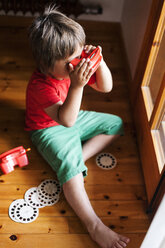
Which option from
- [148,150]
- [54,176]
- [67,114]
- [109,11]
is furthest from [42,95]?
[109,11]

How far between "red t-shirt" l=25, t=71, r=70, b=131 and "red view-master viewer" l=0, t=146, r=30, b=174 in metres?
0.12

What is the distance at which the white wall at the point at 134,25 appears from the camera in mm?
1554

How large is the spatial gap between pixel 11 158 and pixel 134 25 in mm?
1009

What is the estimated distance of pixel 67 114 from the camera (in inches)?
44.9

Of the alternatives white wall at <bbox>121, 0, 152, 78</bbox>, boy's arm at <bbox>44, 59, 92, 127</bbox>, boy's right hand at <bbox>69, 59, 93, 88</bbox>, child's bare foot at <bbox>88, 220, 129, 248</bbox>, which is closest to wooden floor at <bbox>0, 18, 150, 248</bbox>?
child's bare foot at <bbox>88, 220, 129, 248</bbox>

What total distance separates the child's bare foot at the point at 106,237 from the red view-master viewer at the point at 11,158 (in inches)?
16.2

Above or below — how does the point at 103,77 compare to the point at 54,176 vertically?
above

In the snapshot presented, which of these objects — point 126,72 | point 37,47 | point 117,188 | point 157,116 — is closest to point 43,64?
point 37,47

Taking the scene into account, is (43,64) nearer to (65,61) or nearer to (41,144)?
(65,61)

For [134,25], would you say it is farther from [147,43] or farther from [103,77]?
[103,77]

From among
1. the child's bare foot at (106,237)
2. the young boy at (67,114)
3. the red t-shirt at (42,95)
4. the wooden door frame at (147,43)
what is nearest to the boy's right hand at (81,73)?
the young boy at (67,114)

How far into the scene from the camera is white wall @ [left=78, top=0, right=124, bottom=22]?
2029 mm

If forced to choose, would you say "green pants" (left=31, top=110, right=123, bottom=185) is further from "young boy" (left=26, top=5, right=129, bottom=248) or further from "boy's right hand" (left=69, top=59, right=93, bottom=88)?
"boy's right hand" (left=69, top=59, right=93, bottom=88)

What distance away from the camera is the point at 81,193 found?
122 cm
